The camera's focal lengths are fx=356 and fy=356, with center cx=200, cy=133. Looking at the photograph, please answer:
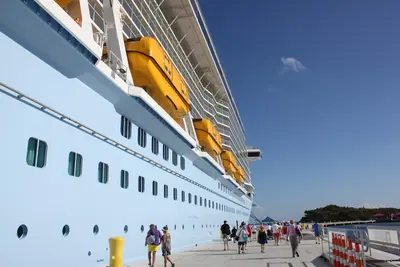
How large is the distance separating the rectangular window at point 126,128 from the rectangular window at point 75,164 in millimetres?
2914

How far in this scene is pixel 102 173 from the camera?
995 centimetres

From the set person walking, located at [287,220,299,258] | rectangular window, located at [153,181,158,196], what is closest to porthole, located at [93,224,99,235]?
rectangular window, located at [153,181,158,196]

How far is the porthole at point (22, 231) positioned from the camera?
21.8 feet

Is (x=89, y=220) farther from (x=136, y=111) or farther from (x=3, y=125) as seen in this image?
(x=136, y=111)

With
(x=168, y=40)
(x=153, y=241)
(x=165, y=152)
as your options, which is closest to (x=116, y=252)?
(x=153, y=241)

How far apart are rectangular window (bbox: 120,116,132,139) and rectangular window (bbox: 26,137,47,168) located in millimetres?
4158

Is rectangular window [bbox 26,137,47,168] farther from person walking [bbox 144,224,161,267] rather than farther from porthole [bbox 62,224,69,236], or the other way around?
person walking [bbox 144,224,161,267]

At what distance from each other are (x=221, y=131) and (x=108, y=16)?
26741 mm

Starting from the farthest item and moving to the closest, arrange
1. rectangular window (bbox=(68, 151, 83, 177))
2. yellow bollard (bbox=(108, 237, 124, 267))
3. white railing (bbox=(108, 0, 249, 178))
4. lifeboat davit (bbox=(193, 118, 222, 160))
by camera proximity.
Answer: lifeboat davit (bbox=(193, 118, 222, 160)), white railing (bbox=(108, 0, 249, 178)), rectangular window (bbox=(68, 151, 83, 177)), yellow bollard (bbox=(108, 237, 124, 267))

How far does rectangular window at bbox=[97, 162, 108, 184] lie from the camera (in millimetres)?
9773

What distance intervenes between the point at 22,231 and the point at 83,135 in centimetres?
296

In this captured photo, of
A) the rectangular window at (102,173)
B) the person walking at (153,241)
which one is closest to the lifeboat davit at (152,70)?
the rectangular window at (102,173)

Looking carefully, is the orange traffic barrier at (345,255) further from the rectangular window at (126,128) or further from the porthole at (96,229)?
the rectangular window at (126,128)

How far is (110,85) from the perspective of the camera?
10.2 metres
